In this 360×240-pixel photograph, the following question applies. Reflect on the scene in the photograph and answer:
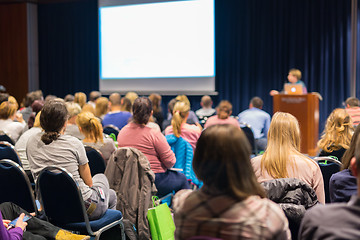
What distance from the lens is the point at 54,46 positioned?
12234 millimetres

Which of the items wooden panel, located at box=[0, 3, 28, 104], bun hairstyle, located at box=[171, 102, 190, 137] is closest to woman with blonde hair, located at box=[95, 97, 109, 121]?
bun hairstyle, located at box=[171, 102, 190, 137]

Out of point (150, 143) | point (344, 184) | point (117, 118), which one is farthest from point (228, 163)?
point (117, 118)

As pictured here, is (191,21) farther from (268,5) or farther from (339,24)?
(339,24)

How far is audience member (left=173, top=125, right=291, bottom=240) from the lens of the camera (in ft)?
4.56

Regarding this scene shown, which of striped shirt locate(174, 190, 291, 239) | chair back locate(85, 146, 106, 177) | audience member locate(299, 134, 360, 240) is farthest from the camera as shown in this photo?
chair back locate(85, 146, 106, 177)

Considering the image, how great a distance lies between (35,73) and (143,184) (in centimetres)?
1025

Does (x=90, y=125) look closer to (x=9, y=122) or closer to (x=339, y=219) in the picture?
(x=9, y=122)

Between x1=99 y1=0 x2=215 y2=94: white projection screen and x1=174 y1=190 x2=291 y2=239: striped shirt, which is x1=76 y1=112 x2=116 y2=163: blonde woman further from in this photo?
→ x1=99 y1=0 x2=215 y2=94: white projection screen

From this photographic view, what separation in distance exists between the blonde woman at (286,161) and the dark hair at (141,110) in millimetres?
1538

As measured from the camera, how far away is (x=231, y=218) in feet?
4.60

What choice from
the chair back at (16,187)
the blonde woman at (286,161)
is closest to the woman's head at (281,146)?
the blonde woman at (286,161)

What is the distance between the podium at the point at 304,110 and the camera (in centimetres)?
680

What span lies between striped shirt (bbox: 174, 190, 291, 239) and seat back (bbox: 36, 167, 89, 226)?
4.45 feet

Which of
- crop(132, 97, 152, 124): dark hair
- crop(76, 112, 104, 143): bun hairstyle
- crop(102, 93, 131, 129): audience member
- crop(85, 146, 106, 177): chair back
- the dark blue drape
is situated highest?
the dark blue drape
